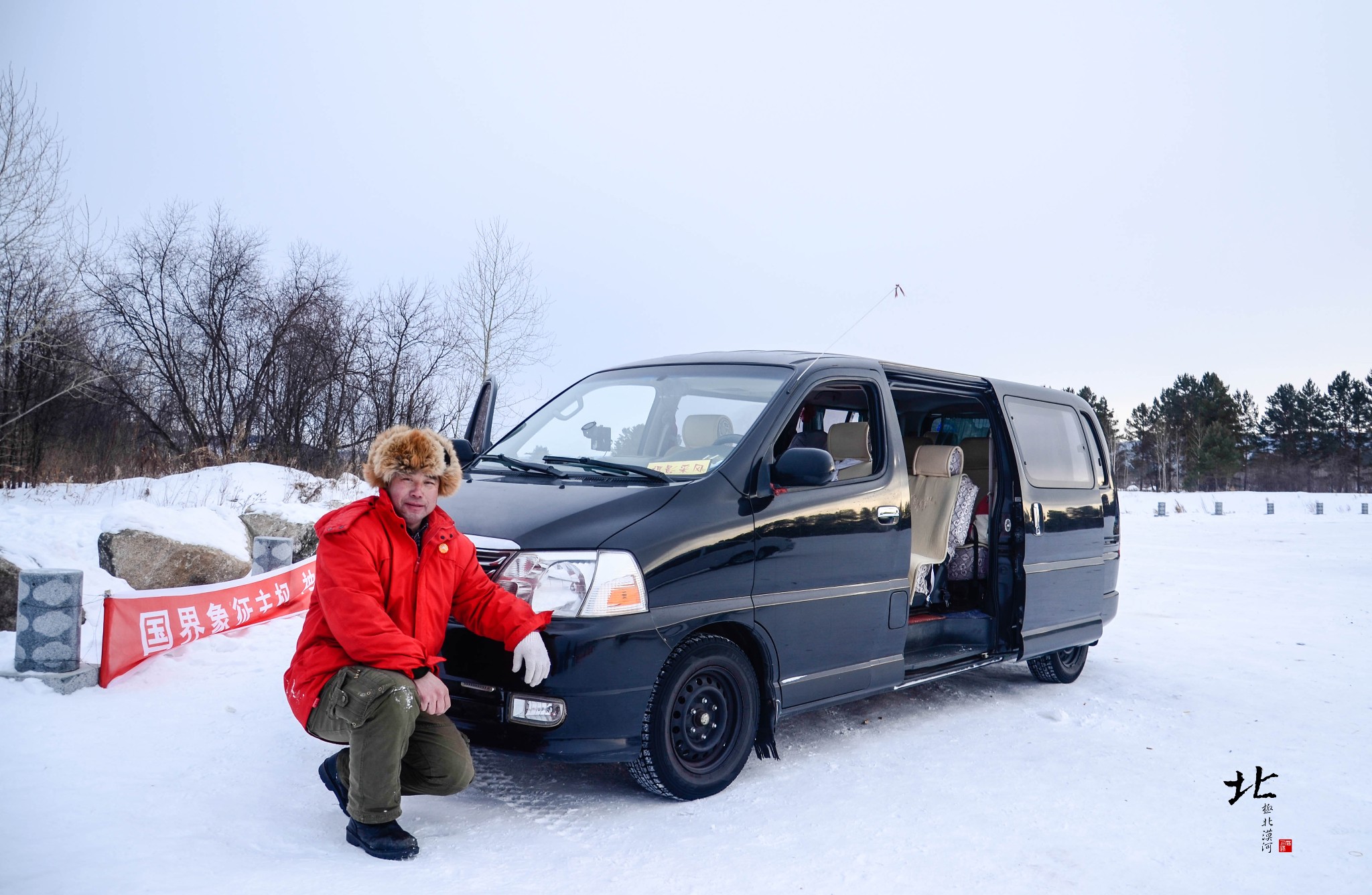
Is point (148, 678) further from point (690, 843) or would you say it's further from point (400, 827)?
point (690, 843)

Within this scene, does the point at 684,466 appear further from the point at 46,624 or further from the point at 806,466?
the point at 46,624

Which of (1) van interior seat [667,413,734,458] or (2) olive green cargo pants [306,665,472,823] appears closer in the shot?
(2) olive green cargo pants [306,665,472,823]

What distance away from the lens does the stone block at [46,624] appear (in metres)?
5.32

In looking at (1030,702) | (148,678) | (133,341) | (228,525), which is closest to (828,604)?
(1030,702)

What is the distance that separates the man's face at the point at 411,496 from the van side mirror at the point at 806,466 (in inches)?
64.2

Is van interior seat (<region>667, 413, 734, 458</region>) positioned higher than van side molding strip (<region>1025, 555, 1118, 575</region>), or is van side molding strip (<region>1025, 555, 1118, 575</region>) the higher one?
van interior seat (<region>667, 413, 734, 458</region>)

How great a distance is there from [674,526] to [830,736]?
2098mm

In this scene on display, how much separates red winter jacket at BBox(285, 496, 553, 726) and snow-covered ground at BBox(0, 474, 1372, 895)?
70cm

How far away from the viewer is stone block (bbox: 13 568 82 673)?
5.32m

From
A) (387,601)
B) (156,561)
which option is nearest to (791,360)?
(387,601)

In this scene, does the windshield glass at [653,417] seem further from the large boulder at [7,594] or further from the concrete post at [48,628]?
the large boulder at [7,594]

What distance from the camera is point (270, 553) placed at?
26.9 feet

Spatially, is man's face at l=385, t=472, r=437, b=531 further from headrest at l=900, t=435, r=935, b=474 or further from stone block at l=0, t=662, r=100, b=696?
headrest at l=900, t=435, r=935, b=474

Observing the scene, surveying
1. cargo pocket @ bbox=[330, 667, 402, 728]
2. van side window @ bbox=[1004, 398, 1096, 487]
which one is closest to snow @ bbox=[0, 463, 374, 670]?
cargo pocket @ bbox=[330, 667, 402, 728]
